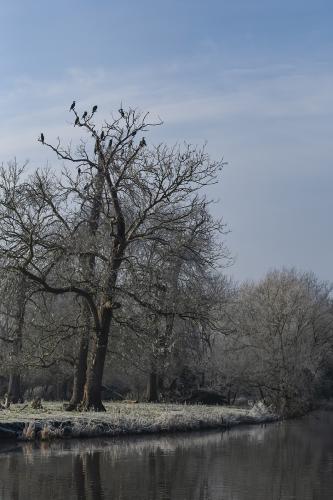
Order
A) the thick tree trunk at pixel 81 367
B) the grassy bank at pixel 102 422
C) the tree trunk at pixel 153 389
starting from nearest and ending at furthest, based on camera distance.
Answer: the grassy bank at pixel 102 422 → the thick tree trunk at pixel 81 367 → the tree trunk at pixel 153 389

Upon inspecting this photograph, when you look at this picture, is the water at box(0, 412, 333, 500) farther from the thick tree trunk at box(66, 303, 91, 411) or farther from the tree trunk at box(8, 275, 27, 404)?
the tree trunk at box(8, 275, 27, 404)

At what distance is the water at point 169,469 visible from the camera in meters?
14.3

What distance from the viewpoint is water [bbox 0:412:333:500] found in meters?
14.3

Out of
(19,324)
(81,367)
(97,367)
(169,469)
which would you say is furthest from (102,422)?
(19,324)

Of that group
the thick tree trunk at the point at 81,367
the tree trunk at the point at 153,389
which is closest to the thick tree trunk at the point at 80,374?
the thick tree trunk at the point at 81,367

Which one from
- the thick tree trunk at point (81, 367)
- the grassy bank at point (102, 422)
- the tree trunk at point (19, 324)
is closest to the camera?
the grassy bank at point (102, 422)

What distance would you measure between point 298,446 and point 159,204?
35.5ft

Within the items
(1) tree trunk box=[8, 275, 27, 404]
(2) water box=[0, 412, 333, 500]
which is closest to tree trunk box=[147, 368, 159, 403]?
(1) tree trunk box=[8, 275, 27, 404]

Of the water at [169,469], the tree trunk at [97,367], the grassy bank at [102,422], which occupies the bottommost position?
the water at [169,469]

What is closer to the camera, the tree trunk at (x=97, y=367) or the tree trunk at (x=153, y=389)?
the tree trunk at (x=97, y=367)

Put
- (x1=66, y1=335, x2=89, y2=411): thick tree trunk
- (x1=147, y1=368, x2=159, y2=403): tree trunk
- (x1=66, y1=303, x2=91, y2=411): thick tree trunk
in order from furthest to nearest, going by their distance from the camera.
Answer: (x1=147, y1=368, x2=159, y2=403): tree trunk < (x1=66, y1=335, x2=89, y2=411): thick tree trunk < (x1=66, y1=303, x2=91, y2=411): thick tree trunk

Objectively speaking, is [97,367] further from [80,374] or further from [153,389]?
[153,389]

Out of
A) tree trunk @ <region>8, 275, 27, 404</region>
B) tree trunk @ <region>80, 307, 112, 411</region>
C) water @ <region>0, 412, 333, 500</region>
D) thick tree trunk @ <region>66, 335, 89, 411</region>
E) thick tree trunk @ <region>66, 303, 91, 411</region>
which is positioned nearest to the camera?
water @ <region>0, 412, 333, 500</region>

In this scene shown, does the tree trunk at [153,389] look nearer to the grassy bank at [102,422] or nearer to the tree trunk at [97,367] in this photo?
the grassy bank at [102,422]
